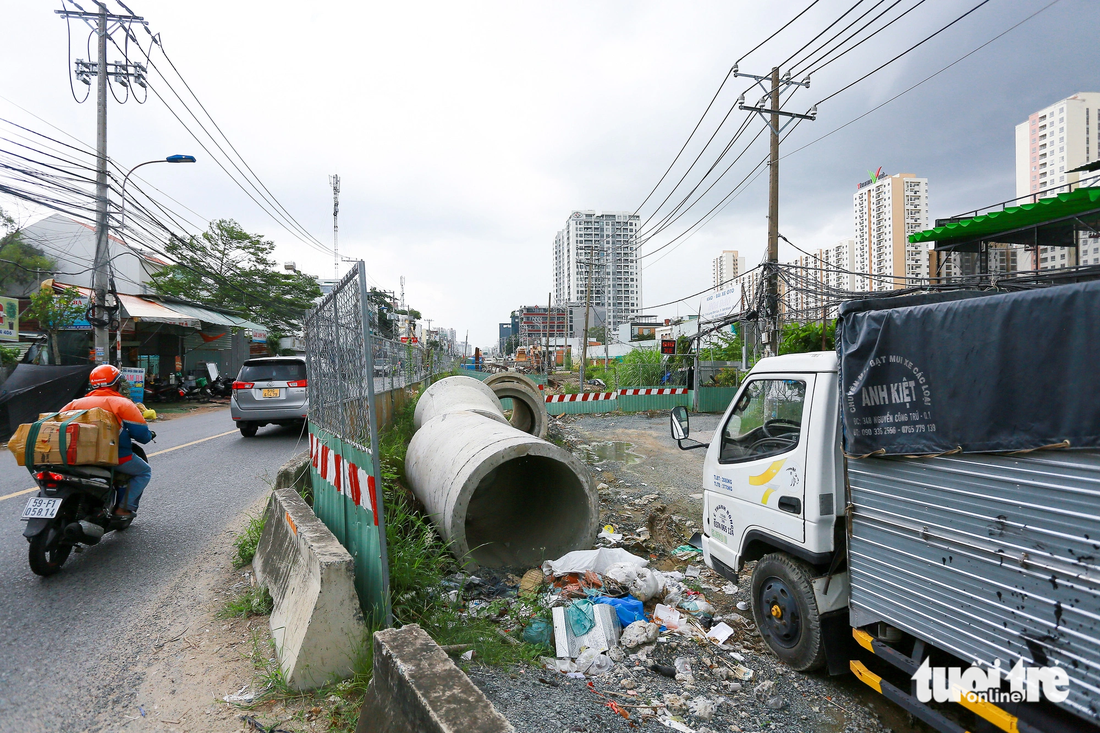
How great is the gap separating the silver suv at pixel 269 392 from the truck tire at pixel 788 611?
997cm

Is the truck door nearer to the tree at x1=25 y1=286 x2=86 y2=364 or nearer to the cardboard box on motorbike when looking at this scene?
the cardboard box on motorbike

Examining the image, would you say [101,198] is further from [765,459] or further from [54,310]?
[765,459]

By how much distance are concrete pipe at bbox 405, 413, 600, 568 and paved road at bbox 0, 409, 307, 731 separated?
217cm

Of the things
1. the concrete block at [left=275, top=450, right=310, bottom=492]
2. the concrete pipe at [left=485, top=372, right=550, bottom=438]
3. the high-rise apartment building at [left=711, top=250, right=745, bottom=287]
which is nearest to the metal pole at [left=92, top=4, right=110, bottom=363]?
the concrete pipe at [left=485, top=372, right=550, bottom=438]

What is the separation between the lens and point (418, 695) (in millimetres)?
2162

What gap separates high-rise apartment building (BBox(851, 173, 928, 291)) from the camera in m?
28.6

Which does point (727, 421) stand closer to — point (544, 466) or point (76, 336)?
point (544, 466)

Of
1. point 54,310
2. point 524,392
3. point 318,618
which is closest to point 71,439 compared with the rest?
point 318,618

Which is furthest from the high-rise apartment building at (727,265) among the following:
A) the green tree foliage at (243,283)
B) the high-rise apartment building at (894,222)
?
the green tree foliage at (243,283)

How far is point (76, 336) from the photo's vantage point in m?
20.2

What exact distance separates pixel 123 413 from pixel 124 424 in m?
0.10

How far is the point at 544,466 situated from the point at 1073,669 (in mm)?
4646

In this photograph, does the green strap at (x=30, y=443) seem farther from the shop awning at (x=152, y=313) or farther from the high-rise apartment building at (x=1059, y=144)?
the high-rise apartment building at (x=1059, y=144)

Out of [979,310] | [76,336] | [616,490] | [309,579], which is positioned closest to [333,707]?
[309,579]
